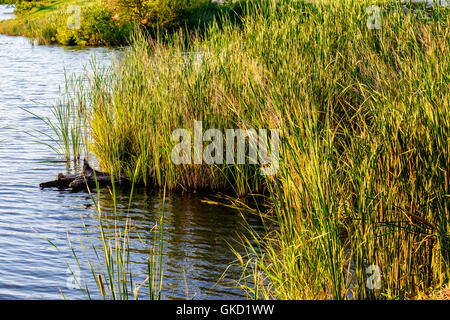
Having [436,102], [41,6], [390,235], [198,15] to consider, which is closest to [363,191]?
[390,235]

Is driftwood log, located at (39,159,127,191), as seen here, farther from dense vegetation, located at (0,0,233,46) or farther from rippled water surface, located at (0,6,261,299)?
dense vegetation, located at (0,0,233,46)

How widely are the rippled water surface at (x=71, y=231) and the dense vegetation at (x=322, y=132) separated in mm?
405

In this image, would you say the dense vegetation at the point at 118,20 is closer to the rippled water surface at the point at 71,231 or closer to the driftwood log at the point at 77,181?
the rippled water surface at the point at 71,231

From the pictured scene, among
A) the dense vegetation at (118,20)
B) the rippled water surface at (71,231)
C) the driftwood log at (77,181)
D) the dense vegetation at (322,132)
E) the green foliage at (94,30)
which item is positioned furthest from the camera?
the green foliage at (94,30)

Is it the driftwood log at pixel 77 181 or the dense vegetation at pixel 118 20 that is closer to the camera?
the driftwood log at pixel 77 181

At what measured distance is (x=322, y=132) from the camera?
5.66 metres

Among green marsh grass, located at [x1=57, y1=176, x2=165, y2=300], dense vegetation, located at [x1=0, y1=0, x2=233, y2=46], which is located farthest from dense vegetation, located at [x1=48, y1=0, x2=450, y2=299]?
dense vegetation, located at [x1=0, y1=0, x2=233, y2=46]

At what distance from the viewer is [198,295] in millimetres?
4504

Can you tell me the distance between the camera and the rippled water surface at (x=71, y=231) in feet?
15.6

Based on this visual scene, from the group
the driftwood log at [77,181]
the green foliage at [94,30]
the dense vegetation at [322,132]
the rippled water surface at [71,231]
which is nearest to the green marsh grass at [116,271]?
the rippled water surface at [71,231]

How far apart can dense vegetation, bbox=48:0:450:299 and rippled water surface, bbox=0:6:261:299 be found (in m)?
0.41

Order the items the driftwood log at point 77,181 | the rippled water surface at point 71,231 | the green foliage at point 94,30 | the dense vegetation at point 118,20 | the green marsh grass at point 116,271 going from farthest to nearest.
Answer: the green foliage at point 94,30
the dense vegetation at point 118,20
the driftwood log at point 77,181
the rippled water surface at point 71,231
the green marsh grass at point 116,271

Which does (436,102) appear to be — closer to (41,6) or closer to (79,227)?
(79,227)

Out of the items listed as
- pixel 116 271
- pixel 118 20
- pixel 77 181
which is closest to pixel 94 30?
pixel 118 20
